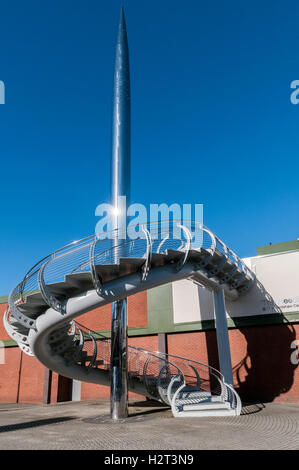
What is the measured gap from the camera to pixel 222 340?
47.0 feet

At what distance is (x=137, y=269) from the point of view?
403 inches

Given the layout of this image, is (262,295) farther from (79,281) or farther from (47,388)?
(47,388)

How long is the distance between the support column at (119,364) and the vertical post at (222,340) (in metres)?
4.77

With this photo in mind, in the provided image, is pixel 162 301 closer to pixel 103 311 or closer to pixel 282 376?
pixel 103 311

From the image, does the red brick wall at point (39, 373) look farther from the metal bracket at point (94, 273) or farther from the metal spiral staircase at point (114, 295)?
the metal bracket at point (94, 273)

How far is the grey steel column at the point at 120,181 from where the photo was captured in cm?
1099

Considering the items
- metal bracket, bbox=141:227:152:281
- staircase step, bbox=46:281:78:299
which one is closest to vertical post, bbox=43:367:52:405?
staircase step, bbox=46:281:78:299

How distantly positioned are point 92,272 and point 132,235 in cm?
197

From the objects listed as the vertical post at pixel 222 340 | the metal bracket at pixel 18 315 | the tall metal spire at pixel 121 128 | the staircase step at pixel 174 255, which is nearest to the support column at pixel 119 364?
the staircase step at pixel 174 255

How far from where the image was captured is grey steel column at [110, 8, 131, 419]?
36.1ft

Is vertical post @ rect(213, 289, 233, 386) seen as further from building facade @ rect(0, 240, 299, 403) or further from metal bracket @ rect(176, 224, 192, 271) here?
metal bracket @ rect(176, 224, 192, 271)

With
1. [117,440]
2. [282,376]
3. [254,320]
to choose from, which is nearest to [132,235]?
[117,440]

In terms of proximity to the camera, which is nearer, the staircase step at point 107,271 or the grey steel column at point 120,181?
the staircase step at point 107,271

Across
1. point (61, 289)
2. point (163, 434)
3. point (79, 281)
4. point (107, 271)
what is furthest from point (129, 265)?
point (163, 434)
